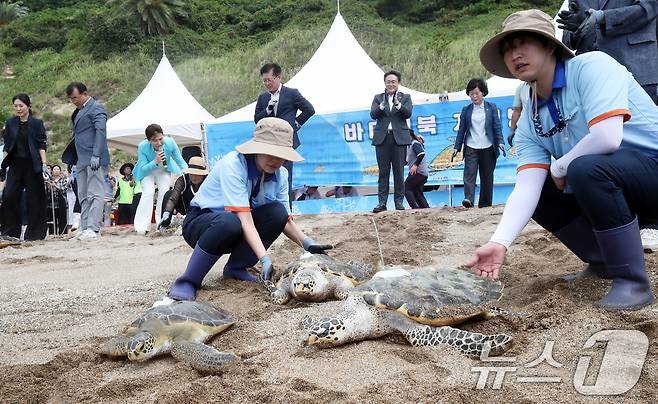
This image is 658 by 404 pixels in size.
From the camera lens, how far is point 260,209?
330cm

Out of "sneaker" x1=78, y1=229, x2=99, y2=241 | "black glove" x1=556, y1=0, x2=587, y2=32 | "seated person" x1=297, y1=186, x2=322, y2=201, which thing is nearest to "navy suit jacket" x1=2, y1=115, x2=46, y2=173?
"sneaker" x1=78, y1=229, x2=99, y2=241

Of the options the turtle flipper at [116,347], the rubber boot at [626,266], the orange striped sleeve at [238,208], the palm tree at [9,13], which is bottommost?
the turtle flipper at [116,347]

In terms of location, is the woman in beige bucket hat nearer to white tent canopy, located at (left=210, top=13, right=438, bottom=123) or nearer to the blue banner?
the blue banner

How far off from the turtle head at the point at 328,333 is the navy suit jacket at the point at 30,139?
17.5 feet

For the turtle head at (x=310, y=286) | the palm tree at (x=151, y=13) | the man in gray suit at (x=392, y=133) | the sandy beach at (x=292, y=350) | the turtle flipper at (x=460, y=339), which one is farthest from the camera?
the palm tree at (x=151, y=13)

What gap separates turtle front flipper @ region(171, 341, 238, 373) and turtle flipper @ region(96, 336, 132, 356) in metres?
0.16

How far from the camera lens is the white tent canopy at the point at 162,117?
1227 cm

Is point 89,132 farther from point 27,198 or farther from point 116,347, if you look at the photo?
point 116,347

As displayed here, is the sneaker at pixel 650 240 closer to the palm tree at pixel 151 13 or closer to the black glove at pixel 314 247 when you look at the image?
the black glove at pixel 314 247

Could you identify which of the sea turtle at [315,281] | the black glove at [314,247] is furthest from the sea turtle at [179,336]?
the black glove at [314,247]

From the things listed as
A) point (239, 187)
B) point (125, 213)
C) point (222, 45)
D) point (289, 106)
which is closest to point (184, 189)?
point (289, 106)

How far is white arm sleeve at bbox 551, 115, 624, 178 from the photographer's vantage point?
2100 millimetres

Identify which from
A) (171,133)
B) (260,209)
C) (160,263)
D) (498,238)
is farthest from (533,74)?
(171,133)

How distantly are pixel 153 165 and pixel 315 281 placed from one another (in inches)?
171
